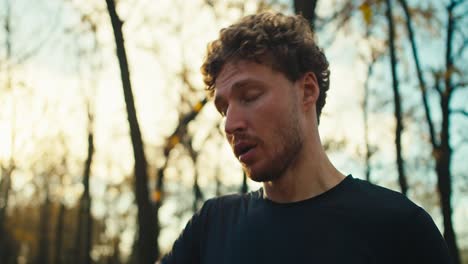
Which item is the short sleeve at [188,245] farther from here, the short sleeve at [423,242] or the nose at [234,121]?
the short sleeve at [423,242]

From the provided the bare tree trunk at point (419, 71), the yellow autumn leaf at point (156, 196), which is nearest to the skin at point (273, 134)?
the yellow autumn leaf at point (156, 196)

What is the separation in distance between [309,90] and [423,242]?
91 cm

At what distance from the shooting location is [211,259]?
2.06m

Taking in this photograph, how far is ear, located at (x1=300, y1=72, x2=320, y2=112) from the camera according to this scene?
2237mm

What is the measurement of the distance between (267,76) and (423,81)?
11123 mm

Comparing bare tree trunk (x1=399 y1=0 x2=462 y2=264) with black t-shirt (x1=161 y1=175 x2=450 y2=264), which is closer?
black t-shirt (x1=161 y1=175 x2=450 y2=264)

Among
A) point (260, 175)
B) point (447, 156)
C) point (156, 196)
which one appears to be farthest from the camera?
point (447, 156)

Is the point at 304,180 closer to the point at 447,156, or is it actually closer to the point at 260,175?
the point at 260,175

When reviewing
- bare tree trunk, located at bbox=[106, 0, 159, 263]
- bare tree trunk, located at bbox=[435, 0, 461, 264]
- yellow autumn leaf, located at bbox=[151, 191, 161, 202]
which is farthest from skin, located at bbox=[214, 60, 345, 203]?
bare tree trunk, located at bbox=[435, 0, 461, 264]

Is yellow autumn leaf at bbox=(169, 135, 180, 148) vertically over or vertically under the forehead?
over

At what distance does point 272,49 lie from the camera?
2201 millimetres

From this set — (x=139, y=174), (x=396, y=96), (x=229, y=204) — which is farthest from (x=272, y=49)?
(x=396, y=96)

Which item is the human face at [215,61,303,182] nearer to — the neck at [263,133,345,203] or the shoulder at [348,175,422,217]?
the neck at [263,133,345,203]

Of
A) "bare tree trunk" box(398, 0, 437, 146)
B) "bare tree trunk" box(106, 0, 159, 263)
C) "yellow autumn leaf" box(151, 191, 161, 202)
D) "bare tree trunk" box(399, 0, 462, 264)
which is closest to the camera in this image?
"bare tree trunk" box(106, 0, 159, 263)
